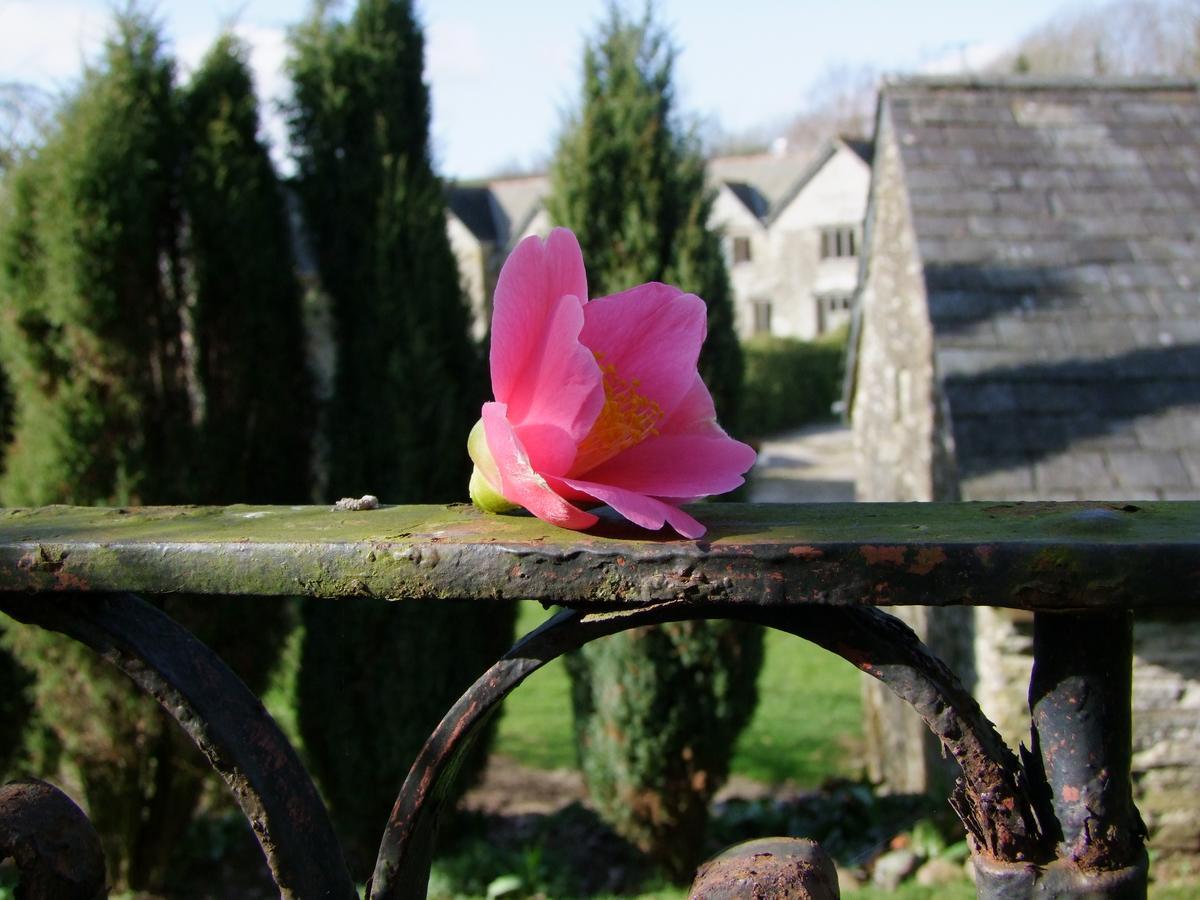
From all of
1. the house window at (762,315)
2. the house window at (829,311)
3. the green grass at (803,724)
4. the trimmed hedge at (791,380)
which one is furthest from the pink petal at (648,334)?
the house window at (762,315)

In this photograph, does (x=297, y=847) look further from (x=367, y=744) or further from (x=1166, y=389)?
(x=1166, y=389)

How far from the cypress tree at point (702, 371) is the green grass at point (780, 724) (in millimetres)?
1024

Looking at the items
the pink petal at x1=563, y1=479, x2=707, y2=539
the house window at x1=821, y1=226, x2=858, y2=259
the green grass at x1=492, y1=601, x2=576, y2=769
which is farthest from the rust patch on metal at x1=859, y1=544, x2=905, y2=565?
the house window at x1=821, y1=226, x2=858, y2=259

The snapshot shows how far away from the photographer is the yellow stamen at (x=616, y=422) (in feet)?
3.45

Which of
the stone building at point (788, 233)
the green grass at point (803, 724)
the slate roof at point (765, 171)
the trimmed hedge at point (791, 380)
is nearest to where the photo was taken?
the green grass at point (803, 724)

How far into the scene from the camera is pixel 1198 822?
520 centimetres

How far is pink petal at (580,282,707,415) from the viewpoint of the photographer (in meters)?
1.11

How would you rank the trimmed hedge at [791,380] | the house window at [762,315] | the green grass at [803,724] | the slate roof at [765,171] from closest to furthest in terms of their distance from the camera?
the green grass at [803,724] → the trimmed hedge at [791,380] → the house window at [762,315] → the slate roof at [765,171]

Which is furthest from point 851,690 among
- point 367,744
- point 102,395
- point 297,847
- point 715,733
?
point 297,847

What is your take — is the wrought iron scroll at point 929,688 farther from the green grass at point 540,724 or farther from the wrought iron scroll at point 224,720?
the green grass at point 540,724

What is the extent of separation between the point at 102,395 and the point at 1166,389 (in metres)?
4.95

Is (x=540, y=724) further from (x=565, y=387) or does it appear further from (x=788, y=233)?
(x=788, y=233)

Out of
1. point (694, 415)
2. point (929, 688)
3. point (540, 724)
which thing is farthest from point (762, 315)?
point (929, 688)

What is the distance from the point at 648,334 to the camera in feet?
3.67
